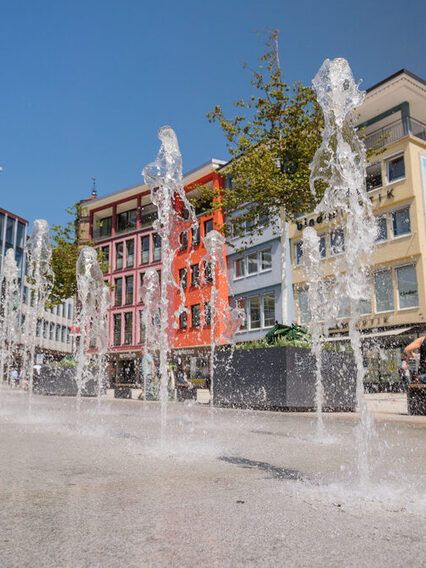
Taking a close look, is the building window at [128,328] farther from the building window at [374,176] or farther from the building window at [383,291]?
the building window at [374,176]

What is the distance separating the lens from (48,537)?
250 cm

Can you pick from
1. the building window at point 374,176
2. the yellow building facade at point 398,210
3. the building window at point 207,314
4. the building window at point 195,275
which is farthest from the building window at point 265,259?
the building window at point 374,176

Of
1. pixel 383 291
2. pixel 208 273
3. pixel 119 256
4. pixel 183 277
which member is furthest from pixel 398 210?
pixel 119 256

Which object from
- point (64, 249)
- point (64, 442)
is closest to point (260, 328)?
point (64, 249)

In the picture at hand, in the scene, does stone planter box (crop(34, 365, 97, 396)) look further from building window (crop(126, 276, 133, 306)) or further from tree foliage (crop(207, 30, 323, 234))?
building window (crop(126, 276, 133, 306))

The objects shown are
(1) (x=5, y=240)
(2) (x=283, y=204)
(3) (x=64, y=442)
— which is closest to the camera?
(3) (x=64, y=442)

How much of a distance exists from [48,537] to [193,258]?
125ft

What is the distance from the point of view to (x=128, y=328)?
43.8m

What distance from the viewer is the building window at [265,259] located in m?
33.9

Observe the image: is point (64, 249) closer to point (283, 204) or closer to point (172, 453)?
point (283, 204)

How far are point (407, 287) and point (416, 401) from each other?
1582cm

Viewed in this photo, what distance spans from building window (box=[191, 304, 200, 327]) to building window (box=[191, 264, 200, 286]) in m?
1.80

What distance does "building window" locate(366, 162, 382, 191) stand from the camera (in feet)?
92.6

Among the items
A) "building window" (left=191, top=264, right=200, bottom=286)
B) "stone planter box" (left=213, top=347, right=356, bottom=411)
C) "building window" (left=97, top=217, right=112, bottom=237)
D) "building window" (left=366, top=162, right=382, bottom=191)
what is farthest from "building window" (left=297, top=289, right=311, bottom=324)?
"building window" (left=97, top=217, right=112, bottom=237)
